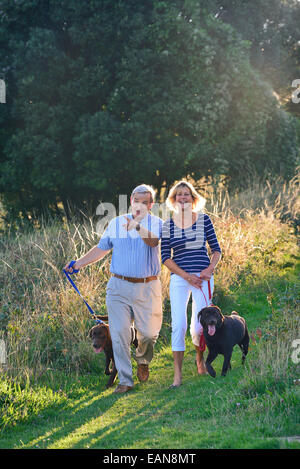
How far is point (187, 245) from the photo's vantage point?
636cm

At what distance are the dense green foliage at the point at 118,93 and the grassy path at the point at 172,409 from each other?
9376 millimetres

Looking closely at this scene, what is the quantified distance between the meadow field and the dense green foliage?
506cm

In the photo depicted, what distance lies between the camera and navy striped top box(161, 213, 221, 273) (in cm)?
632

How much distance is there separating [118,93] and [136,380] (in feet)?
35.1

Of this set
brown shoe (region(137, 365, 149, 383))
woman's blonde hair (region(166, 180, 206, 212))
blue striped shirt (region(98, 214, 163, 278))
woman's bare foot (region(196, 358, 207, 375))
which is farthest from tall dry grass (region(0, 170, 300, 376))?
woman's blonde hair (region(166, 180, 206, 212))

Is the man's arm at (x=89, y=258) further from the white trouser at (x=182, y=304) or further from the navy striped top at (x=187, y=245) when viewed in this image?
the white trouser at (x=182, y=304)

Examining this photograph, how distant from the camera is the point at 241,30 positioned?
62.8 feet

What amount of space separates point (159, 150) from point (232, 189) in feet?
9.89

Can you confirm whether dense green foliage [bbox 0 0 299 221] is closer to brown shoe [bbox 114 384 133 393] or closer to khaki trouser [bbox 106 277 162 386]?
khaki trouser [bbox 106 277 162 386]

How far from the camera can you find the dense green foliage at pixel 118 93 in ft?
51.4

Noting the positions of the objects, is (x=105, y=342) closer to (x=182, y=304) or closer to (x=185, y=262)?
(x=182, y=304)

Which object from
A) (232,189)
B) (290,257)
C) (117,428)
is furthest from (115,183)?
(117,428)

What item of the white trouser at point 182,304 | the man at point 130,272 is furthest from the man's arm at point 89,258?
the white trouser at point 182,304

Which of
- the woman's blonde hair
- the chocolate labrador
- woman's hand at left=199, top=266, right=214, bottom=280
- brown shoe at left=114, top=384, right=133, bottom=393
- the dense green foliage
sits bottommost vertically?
brown shoe at left=114, top=384, right=133, bottom=393
